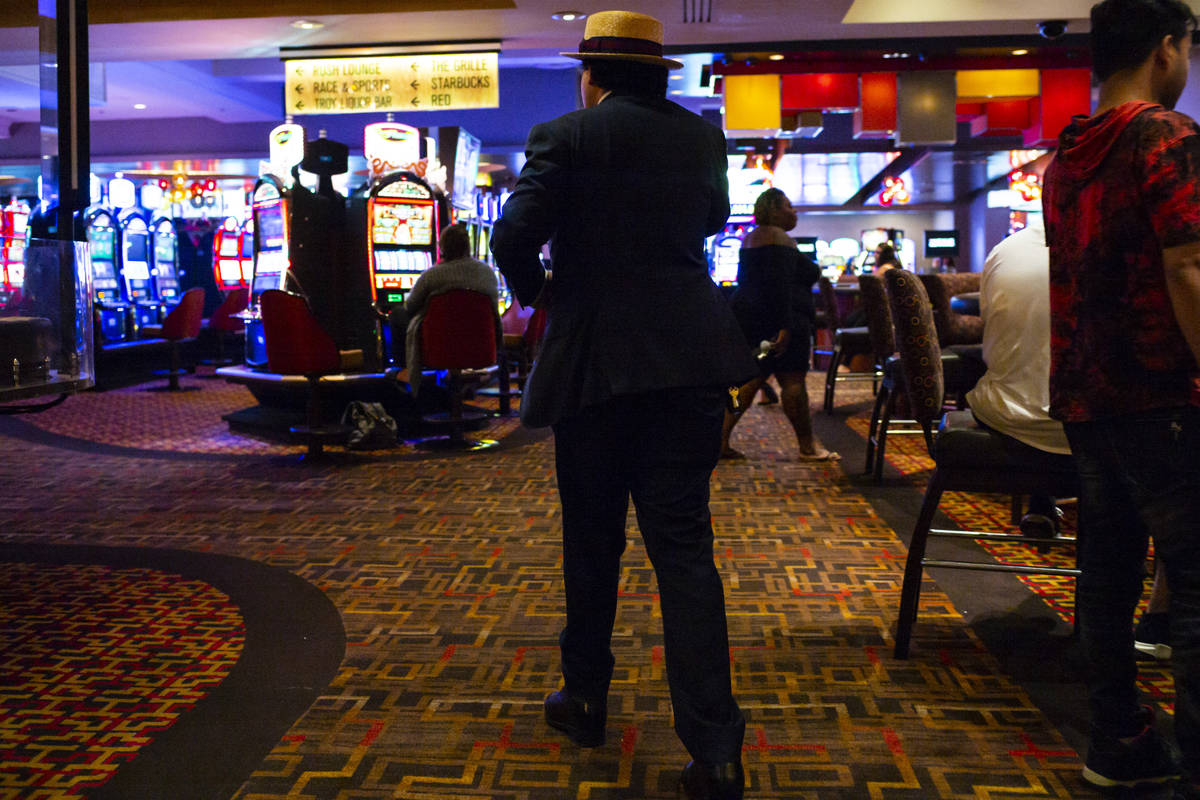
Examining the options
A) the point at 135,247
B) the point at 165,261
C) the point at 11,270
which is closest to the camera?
the point at 11,270

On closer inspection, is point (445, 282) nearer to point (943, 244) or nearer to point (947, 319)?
point (947, 319)

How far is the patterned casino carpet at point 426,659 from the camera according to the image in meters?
1.94

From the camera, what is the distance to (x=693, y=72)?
9117 millimetres

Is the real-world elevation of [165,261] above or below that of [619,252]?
above

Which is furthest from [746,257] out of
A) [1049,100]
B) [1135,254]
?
[1049,100]

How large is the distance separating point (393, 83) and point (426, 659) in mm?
5922

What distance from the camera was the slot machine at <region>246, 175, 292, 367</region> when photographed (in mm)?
6766

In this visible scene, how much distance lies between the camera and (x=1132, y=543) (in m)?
1.79

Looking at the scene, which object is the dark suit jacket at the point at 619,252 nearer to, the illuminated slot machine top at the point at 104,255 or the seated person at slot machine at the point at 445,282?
the seated person at slot machine at the point at 445,282

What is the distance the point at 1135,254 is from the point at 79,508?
4232mm

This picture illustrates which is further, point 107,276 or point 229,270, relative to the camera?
point 107,276

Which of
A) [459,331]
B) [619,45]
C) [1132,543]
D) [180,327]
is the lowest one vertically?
[1132,543]

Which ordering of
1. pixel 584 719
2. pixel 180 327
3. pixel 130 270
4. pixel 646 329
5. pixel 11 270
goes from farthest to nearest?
1. pixel 130 270
2. pixel 180 327
3. pixel 11 270
4. pixel 584 719
5. pixel 646 329

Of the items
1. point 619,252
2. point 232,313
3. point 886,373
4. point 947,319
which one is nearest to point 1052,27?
point 947,319
